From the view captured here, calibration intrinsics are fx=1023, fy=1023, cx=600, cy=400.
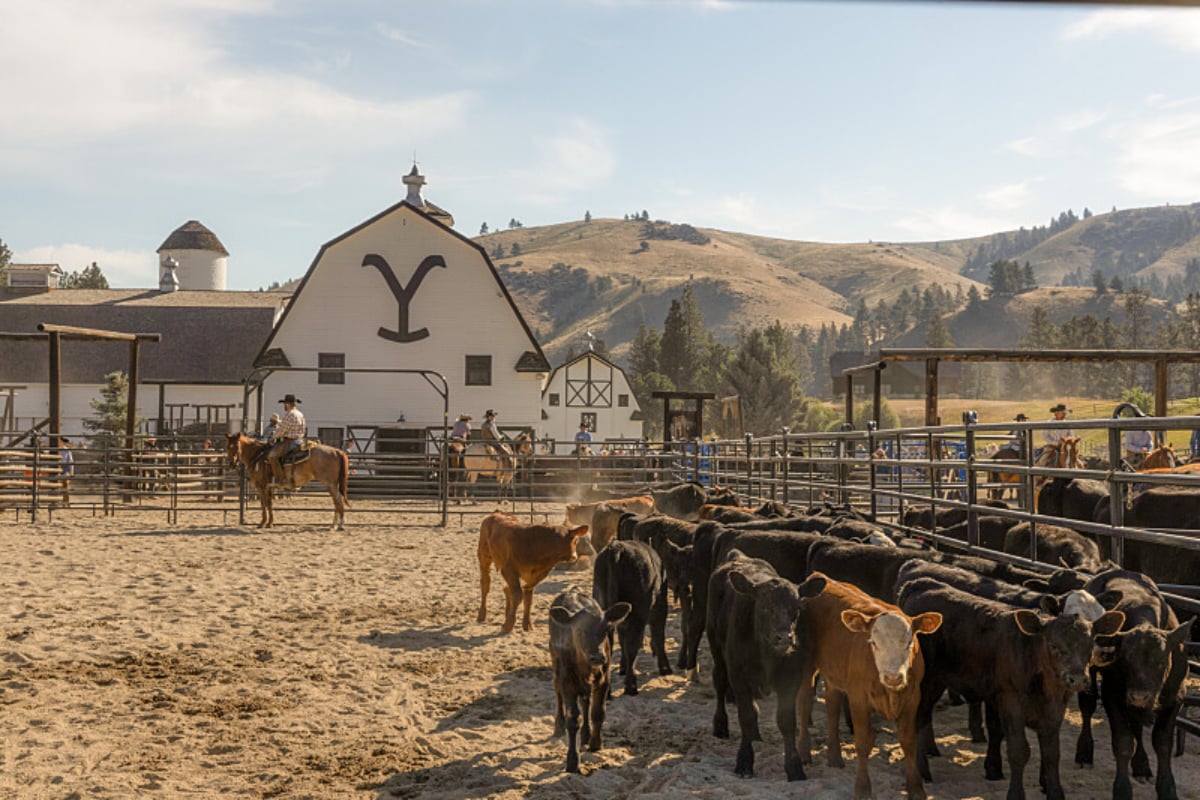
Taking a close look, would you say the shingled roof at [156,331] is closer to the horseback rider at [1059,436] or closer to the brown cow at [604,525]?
the horseback rider at [1059,436]

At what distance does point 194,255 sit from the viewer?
60188 millimetres

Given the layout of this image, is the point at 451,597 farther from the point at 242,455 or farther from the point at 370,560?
the point at 242,455

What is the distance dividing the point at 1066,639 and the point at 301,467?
15262 millimetres

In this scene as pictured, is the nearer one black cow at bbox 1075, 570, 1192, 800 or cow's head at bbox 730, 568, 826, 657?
black cow at bbox 1075, 570, 1192, 800

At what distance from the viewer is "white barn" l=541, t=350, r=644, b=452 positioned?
58.5m

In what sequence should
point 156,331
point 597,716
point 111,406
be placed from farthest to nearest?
point 156,331
point 111,406
point 597,716

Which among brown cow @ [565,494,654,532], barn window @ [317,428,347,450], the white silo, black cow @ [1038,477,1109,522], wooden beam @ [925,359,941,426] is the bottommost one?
brown cow @ [565,494,654,532]

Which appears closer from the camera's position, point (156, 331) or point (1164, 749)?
point (1164, 749)

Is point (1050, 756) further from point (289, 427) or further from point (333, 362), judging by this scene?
point (333, 362)

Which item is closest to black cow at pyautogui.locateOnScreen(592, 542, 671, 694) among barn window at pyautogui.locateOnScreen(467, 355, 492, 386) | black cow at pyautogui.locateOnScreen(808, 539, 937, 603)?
black cow at pyautogui.locateOnScreen(808, 539, 937, 603)

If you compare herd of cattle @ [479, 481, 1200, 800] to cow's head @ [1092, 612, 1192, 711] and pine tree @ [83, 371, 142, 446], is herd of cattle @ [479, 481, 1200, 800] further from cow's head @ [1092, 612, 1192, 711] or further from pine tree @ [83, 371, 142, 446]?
pine tree @ [83, 371, 142, 446]

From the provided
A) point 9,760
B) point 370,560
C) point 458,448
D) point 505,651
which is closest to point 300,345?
point 458,448

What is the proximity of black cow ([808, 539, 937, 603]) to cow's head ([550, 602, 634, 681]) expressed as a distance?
1.79 metres

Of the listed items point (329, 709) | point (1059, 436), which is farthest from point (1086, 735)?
point (1059, 436)
